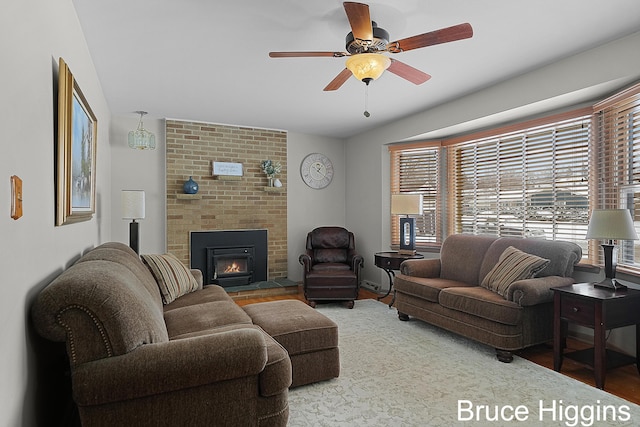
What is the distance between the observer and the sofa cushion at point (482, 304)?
9.46 ft

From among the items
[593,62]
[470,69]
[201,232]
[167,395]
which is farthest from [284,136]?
[167,395]

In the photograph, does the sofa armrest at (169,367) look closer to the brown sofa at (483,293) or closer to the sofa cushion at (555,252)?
the brown sofa at (483,293)

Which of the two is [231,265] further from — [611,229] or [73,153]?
[611,229]

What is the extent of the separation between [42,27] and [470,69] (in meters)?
3.08

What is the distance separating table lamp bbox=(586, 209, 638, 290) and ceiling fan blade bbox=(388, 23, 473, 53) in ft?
5.40

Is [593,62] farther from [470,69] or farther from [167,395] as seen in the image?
[167,395]

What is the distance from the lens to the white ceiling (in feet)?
7.60

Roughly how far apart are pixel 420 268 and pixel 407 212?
813 millimetres

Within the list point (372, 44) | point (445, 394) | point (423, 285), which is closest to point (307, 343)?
point (445, 394)

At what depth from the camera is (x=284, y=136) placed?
585 cm

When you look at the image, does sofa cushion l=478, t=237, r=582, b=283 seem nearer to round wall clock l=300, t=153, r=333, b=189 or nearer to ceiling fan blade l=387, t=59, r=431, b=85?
ceiling fan blade l=387, t=59, r=431, b=85

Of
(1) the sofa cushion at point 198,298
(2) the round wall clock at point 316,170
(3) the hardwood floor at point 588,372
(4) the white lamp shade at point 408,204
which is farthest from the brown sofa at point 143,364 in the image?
(2) the round wall clock at point 316,170

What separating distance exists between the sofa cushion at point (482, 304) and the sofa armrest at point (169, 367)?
6.85ft

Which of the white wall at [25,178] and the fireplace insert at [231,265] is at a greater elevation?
the white wall at [25,178]
